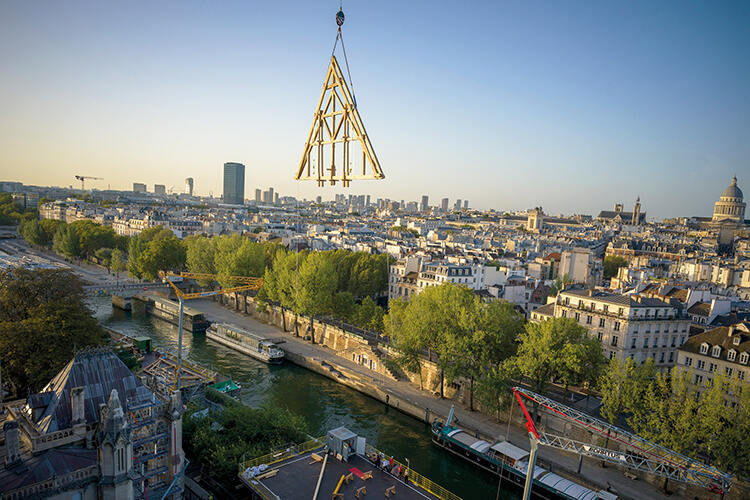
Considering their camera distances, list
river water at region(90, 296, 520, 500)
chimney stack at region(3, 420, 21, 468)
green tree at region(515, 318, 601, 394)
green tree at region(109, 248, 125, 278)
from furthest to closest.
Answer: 1. green tree at region(109, 248, 125, 278)
2. green tree at region(515, 318, 601, 394)
3. river water at region(90, 296, 520, 500)
4. chimney stack at region(3, 420, 21, 468)

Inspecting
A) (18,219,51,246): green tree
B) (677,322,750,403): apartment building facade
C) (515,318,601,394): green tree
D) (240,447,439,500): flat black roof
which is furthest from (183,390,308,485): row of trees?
(18,219,51,246): green tree

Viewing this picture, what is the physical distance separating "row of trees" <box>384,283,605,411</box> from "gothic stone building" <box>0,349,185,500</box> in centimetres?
1136

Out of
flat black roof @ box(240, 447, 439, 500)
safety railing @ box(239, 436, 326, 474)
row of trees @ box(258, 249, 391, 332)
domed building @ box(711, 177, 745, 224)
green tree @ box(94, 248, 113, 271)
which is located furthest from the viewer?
domed building @ box(711, 177, 745, 224)

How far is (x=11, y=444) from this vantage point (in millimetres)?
7484

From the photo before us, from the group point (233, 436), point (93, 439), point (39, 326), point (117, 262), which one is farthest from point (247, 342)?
point (117, 262)

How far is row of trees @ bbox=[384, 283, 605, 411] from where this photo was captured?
16.8m

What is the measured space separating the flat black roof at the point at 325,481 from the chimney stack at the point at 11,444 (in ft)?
14.8

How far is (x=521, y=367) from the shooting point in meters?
17.0

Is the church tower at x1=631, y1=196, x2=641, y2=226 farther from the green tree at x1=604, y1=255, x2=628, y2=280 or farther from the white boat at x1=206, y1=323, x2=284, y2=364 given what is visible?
the white boat at x1=206, y1=323, x2=284, y2=364

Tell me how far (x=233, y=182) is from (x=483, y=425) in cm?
16735

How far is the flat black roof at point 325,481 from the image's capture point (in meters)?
10.2

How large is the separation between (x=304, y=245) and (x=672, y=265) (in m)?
36.0

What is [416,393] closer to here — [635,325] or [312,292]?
[312,292]

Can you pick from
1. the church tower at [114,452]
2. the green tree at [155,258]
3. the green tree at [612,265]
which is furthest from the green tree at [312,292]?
the green tree at [612,265]
